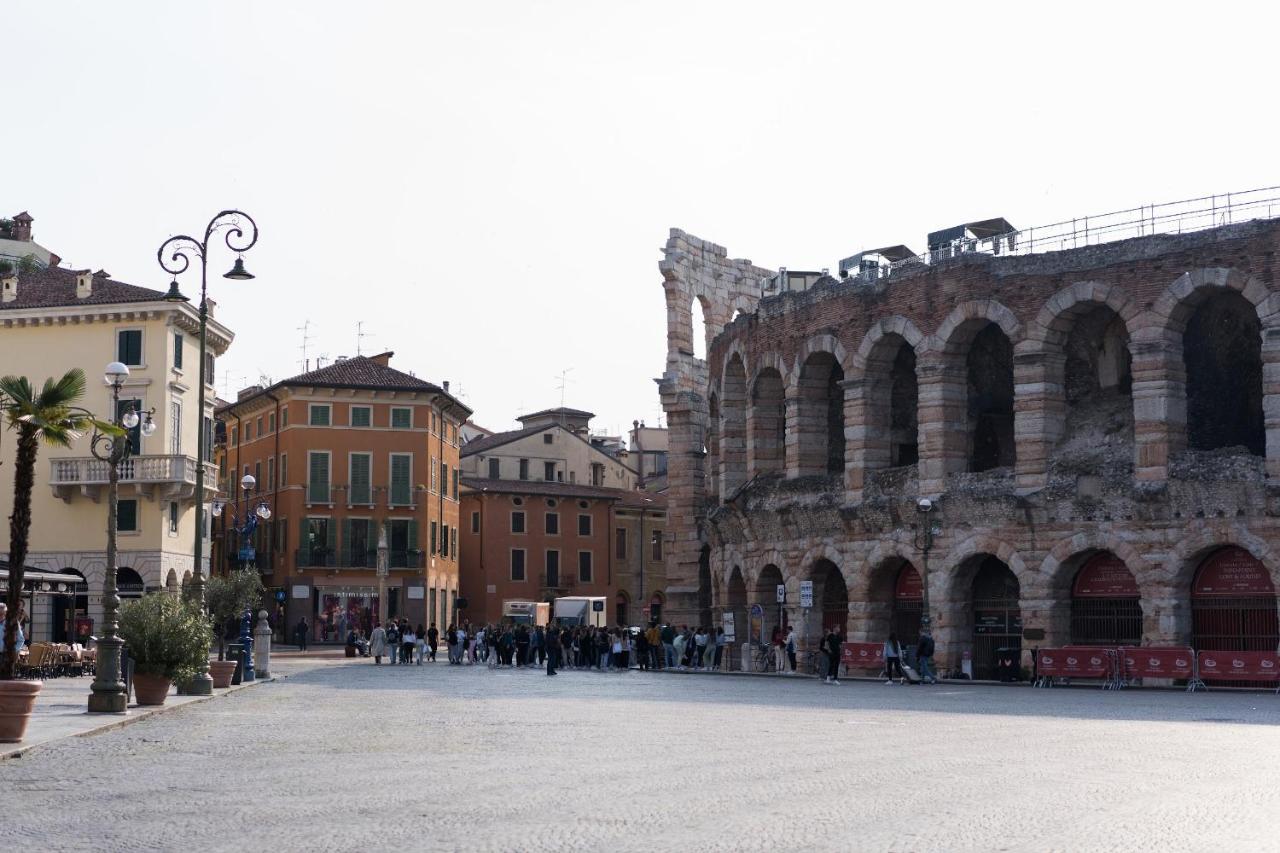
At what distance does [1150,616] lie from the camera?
3672cm

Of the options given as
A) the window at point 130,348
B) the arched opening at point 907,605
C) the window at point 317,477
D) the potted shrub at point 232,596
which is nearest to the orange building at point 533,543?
the window at point 317,477

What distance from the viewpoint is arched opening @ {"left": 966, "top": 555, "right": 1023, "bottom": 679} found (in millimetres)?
40281

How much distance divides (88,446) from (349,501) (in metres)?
17.8

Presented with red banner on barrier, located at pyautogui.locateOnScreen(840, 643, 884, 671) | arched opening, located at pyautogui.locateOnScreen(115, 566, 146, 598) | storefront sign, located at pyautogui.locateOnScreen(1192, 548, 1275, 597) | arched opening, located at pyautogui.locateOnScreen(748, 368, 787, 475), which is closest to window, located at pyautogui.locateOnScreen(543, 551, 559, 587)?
arched opening, located at pyautogui.locateOnScreen(115, 566, 146, 598)

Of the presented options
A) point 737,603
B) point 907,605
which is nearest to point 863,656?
point 907,605

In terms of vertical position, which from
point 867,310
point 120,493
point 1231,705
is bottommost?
point 1231,705

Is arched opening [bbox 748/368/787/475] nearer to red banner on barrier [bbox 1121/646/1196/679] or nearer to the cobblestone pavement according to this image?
red banner on barrier [bbox 1121/646/1196/679]

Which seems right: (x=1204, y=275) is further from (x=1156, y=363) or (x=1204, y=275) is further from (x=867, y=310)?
(x=867, y=310)

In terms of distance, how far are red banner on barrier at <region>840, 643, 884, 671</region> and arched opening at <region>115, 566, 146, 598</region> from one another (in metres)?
25.3

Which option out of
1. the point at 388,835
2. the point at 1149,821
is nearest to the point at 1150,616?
the point at 1149,821

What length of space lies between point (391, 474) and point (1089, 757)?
57.5 metres

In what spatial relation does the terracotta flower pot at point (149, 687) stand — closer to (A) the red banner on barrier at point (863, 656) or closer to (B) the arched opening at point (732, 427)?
(A) the red banner on barrier at point (863, 656)

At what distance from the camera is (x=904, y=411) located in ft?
149

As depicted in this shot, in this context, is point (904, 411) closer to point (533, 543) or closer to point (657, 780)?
point (657, 780)
